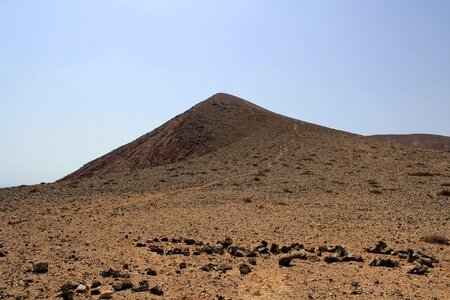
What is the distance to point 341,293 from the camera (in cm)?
934

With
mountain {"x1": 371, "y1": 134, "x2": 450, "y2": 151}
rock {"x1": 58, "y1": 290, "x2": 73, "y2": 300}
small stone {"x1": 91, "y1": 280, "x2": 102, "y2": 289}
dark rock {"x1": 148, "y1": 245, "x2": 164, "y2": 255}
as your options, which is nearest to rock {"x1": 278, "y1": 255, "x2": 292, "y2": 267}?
dark rock {"x1": 148, "y1": 245, "x2": 164, "y2": 255}

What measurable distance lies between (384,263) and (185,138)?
4421cm

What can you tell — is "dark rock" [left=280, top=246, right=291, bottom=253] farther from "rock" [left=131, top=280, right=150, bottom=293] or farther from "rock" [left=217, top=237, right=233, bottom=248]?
"rock" [left=131, top=280, right=150, bottom=293]

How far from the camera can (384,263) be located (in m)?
11.5

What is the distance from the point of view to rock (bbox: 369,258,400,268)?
11383mm

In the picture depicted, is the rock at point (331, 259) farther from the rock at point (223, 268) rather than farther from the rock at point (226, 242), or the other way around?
the rock at point (226, 242)

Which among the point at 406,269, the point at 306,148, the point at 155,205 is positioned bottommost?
the point at 406,269

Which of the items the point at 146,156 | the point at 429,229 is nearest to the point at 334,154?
the point at 146,156

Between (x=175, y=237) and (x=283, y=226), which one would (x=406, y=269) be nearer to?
(x=283, y=226)

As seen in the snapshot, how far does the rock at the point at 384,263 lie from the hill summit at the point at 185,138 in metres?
37.9

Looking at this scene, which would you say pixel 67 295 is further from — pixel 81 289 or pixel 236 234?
pixel 236 234

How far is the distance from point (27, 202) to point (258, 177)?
599 inches

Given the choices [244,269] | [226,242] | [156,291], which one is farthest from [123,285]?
[226,242]

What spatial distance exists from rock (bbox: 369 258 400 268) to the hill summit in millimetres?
37873
